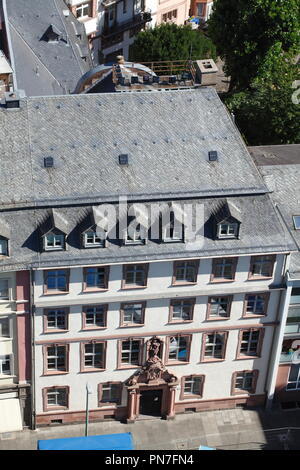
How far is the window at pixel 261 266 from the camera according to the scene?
77.0 m

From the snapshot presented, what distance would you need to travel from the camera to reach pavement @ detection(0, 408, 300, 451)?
81562 mm

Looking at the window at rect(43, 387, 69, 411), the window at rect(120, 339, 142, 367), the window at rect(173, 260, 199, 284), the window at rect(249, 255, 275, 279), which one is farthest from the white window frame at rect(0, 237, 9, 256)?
the window at rect(249, 255, 275, 279)

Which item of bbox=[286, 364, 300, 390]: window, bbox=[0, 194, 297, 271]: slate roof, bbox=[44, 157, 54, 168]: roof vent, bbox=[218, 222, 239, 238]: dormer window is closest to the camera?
bbox=[0, 194, 297, 271]: slate roof

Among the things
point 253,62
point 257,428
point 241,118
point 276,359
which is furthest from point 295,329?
point 253,62

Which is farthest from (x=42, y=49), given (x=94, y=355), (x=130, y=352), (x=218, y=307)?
(x=218, y=307)

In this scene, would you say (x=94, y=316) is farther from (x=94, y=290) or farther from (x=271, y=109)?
(x=271, y=109)

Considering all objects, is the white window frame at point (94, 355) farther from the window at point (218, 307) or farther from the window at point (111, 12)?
the window at point (111, 12)

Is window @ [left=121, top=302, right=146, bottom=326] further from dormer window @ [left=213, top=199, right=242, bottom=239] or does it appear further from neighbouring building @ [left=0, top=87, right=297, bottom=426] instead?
dormer window @ [left=213, top=199, right=242, bottom=239]

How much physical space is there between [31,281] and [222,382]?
65.7ft

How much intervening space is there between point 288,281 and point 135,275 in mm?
12253

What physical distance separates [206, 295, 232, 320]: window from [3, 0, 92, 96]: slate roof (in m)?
33.2

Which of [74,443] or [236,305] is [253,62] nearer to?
[236,305]

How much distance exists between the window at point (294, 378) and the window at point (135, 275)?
16.6 metres

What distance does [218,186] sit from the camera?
75938mm
